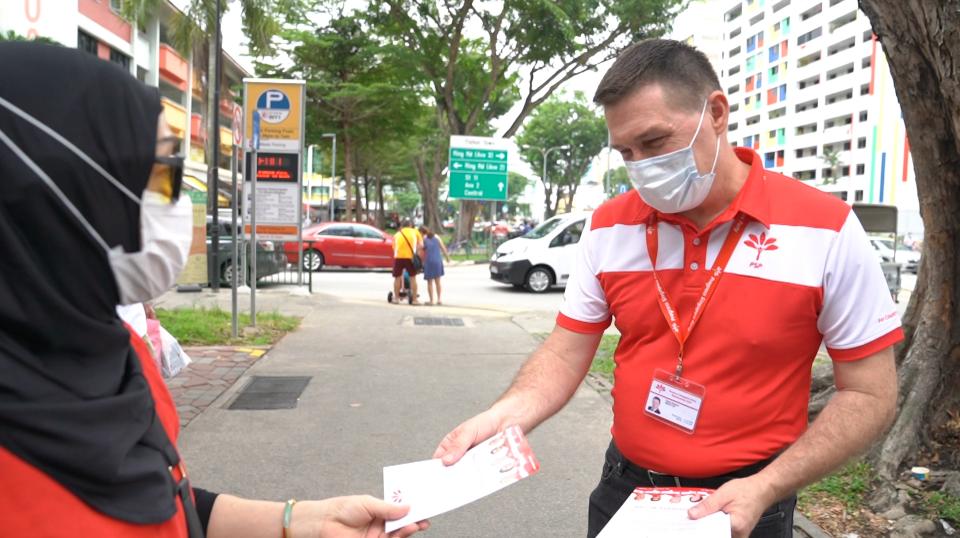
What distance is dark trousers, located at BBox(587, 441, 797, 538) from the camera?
1.96 metres

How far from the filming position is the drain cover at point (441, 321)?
466 inches

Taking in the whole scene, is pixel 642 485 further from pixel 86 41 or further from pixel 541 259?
pixel 86 41

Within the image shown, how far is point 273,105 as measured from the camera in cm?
1138

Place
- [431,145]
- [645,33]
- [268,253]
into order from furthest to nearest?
1. [431,145]
2. [645,33]
3. [268,253]

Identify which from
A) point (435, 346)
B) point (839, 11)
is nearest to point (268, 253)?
point (435, 346)

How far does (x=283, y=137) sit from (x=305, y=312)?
2.83 metres

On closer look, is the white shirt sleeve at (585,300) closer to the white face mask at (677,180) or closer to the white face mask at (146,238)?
the white face mask at (677,180)

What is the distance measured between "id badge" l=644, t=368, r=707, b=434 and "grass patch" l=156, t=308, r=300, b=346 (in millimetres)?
7975

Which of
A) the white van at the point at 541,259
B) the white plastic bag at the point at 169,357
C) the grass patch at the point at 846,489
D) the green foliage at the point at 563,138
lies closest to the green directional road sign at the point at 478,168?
the white van at the point at 541,259

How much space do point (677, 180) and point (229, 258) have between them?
14934 millimetres

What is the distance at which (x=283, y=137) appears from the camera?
11461 mm

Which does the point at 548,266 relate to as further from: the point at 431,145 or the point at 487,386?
the point at 431,145

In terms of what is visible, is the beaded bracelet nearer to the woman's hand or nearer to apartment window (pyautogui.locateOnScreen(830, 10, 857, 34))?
the woman's hand

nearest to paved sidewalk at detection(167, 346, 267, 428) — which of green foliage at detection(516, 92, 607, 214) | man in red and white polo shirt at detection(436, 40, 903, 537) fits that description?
man in red and white polo shirt at detection(436, 40, 903, 537)
